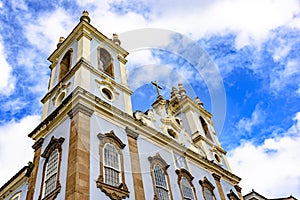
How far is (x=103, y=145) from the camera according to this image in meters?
14.8

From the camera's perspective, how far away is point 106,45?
21891mm

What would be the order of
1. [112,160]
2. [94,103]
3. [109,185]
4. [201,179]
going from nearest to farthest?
1. [109,185]
2. [112,160]
3. [94,103]
4. [201,179]

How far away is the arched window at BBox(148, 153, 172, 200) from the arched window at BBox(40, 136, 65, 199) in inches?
194

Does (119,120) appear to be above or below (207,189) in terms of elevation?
above

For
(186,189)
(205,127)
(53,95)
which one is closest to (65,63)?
(53,95)

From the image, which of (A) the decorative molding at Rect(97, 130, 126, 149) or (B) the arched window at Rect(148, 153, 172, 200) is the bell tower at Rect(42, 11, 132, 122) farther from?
(B) the arched window at Rect(148, 153, 172, 200)

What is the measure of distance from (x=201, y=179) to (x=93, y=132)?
9107mm

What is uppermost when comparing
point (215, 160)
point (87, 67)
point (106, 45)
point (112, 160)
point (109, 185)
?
point (106, 45)

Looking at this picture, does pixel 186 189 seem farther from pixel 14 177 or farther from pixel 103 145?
pixel 14 177

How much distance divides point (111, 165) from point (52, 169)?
2784 mm

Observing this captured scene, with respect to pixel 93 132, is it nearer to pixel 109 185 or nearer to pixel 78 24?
pixel 109 185

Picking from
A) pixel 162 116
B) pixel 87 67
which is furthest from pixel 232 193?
pixel 87 67

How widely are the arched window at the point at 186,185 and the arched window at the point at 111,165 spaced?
4775 mm

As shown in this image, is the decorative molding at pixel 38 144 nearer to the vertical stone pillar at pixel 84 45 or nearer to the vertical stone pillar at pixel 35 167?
the vertical stone pillar at pixel 35 167
